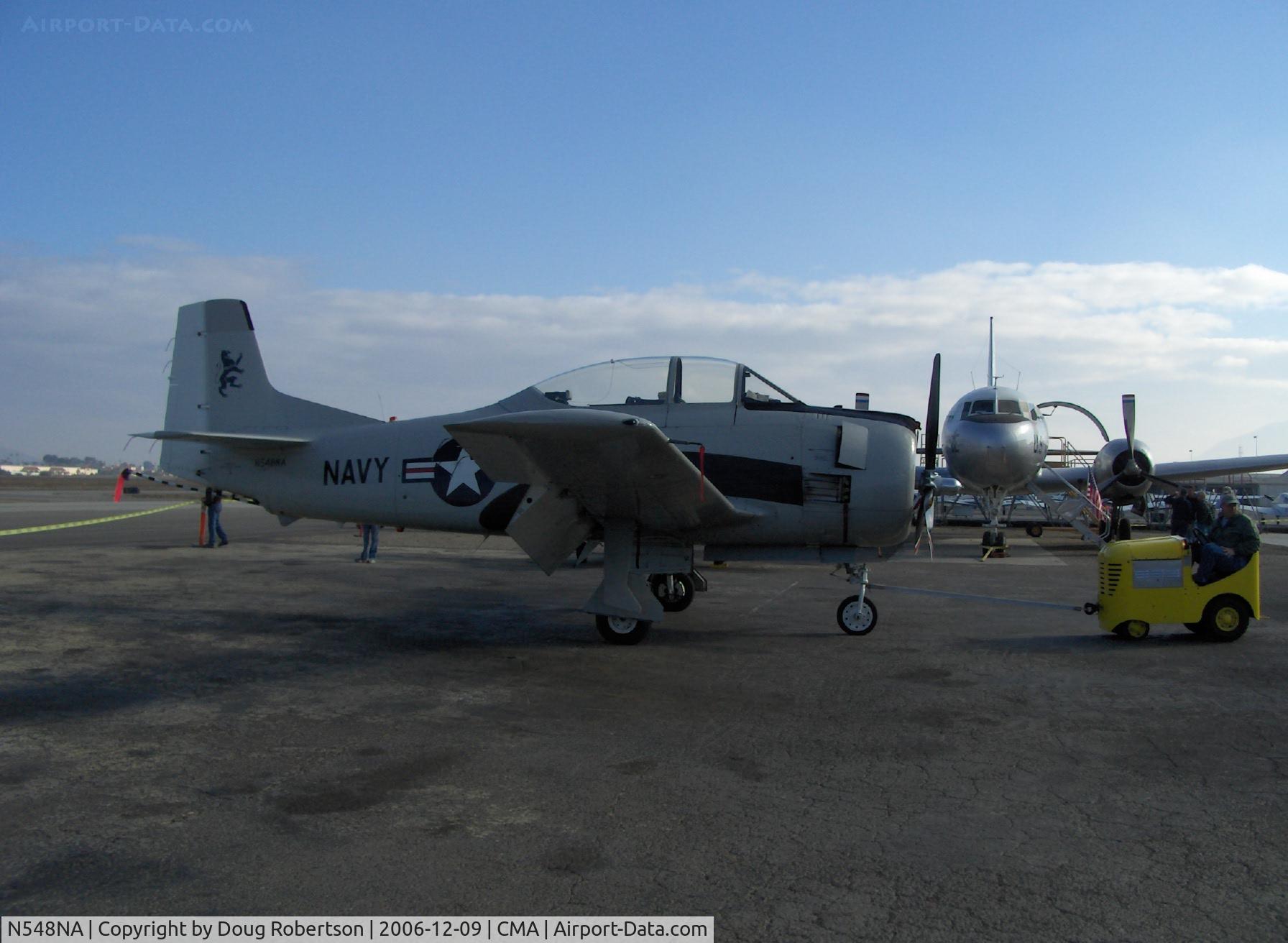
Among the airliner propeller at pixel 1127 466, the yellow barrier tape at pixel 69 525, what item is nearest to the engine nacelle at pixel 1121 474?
the airliner propeller at pixel 1127 466

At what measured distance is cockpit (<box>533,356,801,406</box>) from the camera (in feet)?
28.9

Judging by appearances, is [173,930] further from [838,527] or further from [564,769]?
[838,527]

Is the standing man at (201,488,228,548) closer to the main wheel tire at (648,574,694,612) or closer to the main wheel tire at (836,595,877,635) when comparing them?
the main wheel tire at (648,574,694,612)

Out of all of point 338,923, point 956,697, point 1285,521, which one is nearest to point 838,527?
point 956,697

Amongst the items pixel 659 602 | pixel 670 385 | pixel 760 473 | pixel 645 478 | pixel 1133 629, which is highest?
pixel 670 385

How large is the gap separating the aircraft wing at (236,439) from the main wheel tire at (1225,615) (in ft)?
32.4

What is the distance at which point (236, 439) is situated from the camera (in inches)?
385

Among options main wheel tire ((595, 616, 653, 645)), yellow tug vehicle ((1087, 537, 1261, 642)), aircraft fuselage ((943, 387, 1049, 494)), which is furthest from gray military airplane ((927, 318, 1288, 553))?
Answer: main wheel tire ((595, 616, 653, 645))

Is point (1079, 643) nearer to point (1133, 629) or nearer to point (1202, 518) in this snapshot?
point (1133, 629)

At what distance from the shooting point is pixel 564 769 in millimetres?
4652

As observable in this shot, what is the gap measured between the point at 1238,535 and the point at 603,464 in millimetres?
6271

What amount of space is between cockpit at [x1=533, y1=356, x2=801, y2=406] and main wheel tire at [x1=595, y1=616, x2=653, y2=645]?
7.18 feet

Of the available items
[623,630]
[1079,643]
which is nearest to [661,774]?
[623,630]

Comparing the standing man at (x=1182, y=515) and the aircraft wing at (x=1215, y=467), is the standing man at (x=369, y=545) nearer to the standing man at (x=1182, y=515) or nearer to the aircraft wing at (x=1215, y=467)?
the standing man at (x=1182, y=515)
